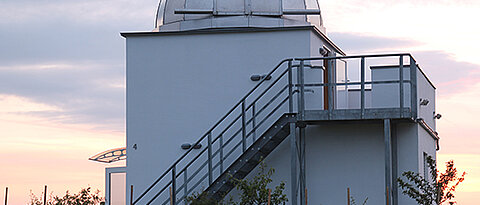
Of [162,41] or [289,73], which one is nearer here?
[289,73]

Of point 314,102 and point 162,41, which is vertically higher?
point 162,41

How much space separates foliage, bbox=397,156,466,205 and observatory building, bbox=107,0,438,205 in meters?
0.33

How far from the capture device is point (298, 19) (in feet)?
87.2

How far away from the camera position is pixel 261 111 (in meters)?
24.4

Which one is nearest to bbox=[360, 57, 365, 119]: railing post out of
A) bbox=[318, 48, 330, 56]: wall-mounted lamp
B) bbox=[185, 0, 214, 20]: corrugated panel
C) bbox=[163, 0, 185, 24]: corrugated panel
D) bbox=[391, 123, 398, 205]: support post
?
bbox=[391, 123, 398, 205]: support post

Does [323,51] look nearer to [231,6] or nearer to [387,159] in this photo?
[231,6]

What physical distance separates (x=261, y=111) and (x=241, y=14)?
3241 mm


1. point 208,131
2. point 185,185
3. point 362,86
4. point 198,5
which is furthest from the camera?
point 198,5

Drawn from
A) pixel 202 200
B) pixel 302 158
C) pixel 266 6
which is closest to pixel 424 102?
pixel 302 158

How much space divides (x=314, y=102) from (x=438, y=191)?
3710 millimetres

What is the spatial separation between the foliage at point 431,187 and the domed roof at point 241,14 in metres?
5.35

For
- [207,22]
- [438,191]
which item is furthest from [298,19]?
[438,191]

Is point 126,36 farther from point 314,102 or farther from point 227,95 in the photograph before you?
point 314,102

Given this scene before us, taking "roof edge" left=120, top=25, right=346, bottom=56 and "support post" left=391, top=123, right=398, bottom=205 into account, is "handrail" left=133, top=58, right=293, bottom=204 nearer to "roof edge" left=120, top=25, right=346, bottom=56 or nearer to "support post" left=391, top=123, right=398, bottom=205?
"roof edge" left=120, top=25, right=346, bottom=56
